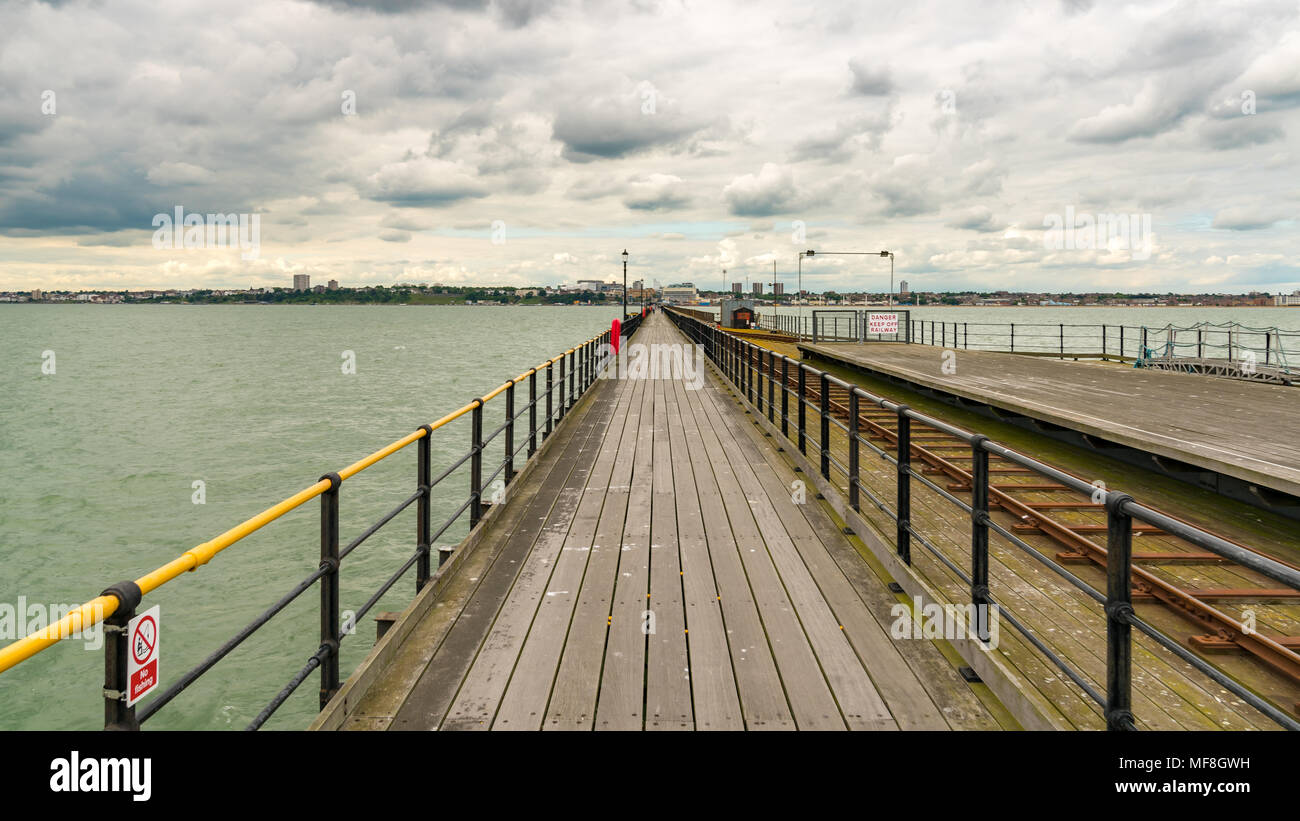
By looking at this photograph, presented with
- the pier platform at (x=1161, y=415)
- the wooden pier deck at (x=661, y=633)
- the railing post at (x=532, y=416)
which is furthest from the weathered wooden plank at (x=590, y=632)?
the pier platform at (x=1161, y=415)

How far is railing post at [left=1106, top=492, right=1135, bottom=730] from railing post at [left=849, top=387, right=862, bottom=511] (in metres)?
3.16

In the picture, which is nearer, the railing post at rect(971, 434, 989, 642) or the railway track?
the railing post at rect(971, 434, 989, 642)

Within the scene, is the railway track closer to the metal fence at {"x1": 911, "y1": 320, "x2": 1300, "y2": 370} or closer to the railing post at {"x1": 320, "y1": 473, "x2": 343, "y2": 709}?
the railing post at {"x1": 320, "y1": 473, "x2": 343, "y2": 709}

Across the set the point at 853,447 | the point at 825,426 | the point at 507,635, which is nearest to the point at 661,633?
the point at 507,635

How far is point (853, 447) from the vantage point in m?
6.29

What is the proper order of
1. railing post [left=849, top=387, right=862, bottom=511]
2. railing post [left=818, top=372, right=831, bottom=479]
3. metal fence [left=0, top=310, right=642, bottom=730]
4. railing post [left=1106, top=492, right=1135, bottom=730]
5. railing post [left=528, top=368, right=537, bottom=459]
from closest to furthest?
metal fence [left=0, top=310, right=642, bottom=730]
railing post [left=1106, top=492, right=1135, bottom=730]
railing post [left=849, top=387, right=862, bottom=511]
railing post [left=818, top=372, right=831, bottom=479]
railing post [left=528, top=368, right=537, bottom=459]

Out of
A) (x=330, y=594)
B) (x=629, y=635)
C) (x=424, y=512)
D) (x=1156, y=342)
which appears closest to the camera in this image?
(x=330, y=594)

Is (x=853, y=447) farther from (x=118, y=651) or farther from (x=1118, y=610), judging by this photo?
(x=118, y=651)

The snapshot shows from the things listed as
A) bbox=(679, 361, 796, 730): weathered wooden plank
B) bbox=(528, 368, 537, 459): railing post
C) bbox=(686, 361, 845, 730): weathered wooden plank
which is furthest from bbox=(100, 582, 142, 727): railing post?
bbox=(528, 368, 537, 459): railing post

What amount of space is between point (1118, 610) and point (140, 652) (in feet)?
11.0

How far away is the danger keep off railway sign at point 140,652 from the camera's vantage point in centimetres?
226

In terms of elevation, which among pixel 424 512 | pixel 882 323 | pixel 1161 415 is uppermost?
pixel 882 323

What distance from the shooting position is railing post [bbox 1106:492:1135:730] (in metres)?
2.72
